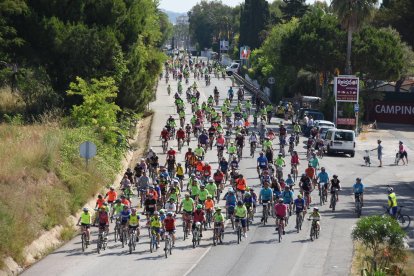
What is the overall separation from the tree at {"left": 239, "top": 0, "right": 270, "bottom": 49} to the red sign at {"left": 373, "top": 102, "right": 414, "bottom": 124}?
5884 centimetres

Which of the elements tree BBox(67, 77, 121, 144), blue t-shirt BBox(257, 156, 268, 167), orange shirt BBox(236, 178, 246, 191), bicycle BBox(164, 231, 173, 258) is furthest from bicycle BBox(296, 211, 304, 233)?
tree BBox(67, 77, 121, 144)

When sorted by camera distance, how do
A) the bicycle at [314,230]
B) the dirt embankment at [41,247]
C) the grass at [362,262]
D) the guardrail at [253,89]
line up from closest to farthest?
the grass at [362,262]
the dirt embankment at [41,247]
the bicycle at [314,230]
the guardrail at [253,89]

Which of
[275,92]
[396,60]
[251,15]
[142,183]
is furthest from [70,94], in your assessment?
[251,15]

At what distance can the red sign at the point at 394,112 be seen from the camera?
7988 cm

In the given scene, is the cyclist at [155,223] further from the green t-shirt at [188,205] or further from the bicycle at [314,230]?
the bicycle at [314,230]

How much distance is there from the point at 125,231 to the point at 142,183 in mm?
6690

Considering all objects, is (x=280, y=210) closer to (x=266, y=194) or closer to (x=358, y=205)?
(x=266, y=194)

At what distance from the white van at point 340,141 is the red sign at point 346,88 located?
11755 mm

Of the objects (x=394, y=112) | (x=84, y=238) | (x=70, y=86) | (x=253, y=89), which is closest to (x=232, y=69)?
(x=253, y=89)

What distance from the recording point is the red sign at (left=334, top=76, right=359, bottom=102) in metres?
65.9

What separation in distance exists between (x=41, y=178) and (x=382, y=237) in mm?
A: 14761

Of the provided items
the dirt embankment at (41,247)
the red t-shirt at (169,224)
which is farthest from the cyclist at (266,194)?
the dirt embankment at (41,247)

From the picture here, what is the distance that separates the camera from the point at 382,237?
24.2 meters

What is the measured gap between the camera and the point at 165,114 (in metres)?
71.4
